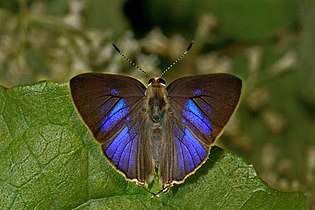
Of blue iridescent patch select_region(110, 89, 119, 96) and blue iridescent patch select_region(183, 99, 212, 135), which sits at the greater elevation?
blue iridescent patch select_region(110, 89, 119, 96)

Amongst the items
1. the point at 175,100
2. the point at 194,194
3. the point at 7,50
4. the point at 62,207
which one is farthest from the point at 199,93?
the point at 7,50

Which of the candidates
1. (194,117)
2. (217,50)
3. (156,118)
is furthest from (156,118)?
(217,50)

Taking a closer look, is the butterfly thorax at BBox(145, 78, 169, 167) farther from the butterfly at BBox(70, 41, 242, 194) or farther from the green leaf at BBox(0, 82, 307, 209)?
the green leaf at BBox(0, 82, 307, 209)

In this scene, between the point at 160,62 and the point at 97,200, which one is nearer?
the point at 97,200

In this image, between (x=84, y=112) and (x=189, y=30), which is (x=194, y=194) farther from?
(x=189, y=30)

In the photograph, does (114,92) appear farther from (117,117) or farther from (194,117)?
(194,117)

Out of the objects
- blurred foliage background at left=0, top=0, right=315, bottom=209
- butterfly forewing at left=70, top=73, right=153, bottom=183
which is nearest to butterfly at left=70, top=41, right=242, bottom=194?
butterfly forewing at left=70, top=73, right=153, bottom=183

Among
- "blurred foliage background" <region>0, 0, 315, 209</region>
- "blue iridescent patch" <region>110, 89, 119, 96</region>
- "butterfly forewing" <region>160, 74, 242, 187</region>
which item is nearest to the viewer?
"butterfly forewing" <region>160, 74, 242, 187</region>

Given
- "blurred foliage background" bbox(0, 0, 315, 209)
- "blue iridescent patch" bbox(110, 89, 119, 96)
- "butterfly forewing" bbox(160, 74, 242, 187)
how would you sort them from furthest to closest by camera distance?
"blurred foliage background" bbox(0, 0, 315, 209), "blue iridescent patch" bbox(110, 89, 119, 96), "butterfly forewing" bbox(160, 74, 242, 187)
